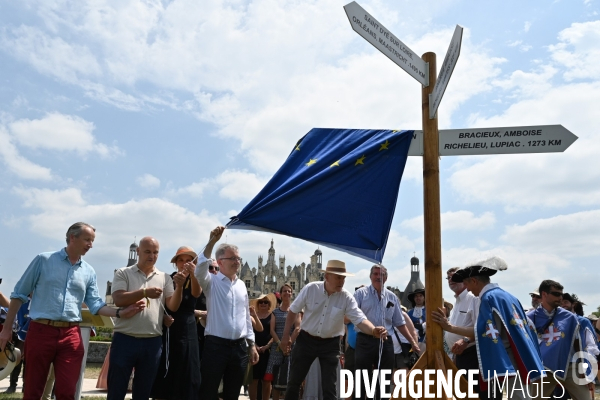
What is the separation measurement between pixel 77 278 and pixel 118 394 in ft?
3.82

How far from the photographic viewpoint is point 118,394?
17.6 feet

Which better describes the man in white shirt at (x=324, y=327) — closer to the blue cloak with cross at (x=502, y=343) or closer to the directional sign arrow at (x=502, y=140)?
the blue cloak with cross at (x=502, y=343)

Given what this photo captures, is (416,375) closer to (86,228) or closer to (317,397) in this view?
(86,228)

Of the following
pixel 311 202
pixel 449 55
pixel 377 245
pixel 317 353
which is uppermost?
pixel 449 55

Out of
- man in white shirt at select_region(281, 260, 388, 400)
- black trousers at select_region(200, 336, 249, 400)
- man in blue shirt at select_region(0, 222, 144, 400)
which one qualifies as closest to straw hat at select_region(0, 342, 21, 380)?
man in blue shirt at select_region(0, 222, 144, 400)

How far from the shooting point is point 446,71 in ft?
14.7

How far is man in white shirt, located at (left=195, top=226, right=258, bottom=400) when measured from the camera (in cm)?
600

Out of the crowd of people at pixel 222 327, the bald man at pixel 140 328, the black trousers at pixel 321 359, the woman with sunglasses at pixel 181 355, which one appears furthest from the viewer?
the black trousers at pixel 321 359

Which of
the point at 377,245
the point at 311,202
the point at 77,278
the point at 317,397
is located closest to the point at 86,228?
the point at 77,278

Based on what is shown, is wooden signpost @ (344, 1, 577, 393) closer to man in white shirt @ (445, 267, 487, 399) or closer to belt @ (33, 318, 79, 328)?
man in white shirt @ (445, 267, 487, 399)

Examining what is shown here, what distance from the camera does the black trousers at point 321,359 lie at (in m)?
6.50

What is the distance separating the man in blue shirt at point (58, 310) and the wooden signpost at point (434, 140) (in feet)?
9.03

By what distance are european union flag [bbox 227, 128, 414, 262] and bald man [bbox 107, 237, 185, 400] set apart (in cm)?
120

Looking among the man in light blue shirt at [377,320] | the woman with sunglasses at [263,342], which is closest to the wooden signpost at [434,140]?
the man in light blue shirt at [377,320]
